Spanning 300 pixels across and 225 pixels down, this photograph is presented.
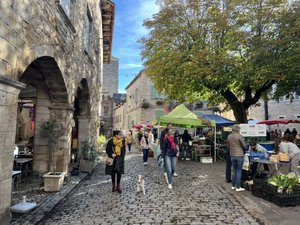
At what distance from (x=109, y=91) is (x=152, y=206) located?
41345mm

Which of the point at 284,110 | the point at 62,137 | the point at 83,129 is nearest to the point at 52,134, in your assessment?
the point at 62,137

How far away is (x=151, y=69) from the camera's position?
51.4ft

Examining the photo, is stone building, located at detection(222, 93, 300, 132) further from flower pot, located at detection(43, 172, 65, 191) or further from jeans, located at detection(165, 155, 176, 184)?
flower pot, located at detection(43, 172, 65, 191)

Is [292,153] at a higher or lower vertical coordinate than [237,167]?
higher

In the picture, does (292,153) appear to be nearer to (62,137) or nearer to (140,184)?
(140,184)

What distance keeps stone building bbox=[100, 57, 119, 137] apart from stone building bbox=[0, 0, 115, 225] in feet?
86.0

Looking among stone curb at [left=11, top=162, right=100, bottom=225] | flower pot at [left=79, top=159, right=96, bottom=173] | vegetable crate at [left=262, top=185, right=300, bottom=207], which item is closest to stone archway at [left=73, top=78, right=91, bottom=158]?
flower pot at [left=79, top=159, right=96, bottom=173]

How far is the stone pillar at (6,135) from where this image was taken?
170 inches

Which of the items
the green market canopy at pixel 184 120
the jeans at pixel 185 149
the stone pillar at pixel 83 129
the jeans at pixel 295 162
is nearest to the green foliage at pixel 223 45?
the green market canopy at pixel 184 120

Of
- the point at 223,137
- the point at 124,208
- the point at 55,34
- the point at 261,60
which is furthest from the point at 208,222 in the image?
the point at 223,137

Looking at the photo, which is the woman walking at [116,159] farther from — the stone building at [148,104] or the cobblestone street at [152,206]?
the stone building at [148,104]

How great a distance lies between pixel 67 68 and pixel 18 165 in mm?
3367

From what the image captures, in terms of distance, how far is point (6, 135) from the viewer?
4.45m

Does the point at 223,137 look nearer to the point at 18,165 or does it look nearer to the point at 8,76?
the point at 18,165
